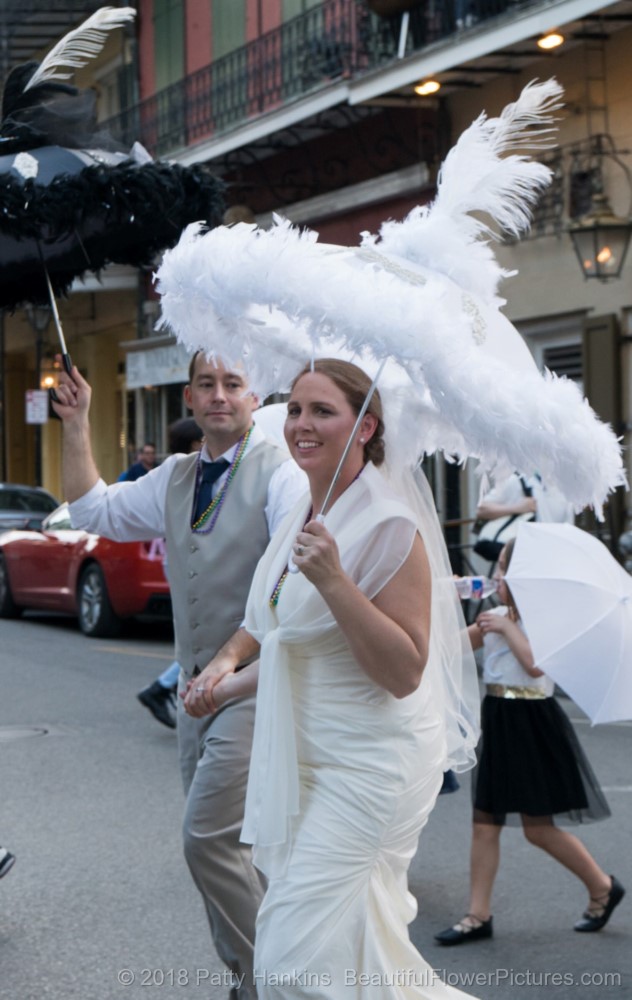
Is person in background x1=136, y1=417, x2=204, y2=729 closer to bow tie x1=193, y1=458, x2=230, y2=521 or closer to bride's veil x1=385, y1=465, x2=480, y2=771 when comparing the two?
bow tie x1=193, y1=458, x2=230, y2=521

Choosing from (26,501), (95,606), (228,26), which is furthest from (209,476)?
(228,26)

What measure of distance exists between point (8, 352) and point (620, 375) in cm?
2247

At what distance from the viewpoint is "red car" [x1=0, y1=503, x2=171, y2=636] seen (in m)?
14.5

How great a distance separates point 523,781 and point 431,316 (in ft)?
8.74

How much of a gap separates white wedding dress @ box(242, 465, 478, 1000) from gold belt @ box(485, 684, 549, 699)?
2.02 metres

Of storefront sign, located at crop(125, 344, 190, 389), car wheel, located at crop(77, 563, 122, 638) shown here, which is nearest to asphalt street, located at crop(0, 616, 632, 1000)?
car wheel, located at crop(77, 563, 122, 638)

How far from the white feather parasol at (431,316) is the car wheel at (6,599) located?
13.8 meters

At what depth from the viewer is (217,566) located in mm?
4562

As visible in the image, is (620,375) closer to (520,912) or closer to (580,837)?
(580,837)

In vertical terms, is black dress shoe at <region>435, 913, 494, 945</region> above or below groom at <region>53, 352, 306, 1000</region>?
below

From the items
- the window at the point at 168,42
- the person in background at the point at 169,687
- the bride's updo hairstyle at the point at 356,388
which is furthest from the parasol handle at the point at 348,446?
the window at the point at 168,42

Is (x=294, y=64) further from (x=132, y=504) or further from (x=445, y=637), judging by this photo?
(x=445, y=637)

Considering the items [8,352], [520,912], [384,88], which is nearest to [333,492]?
[520,912]

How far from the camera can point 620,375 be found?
55.0 ft
